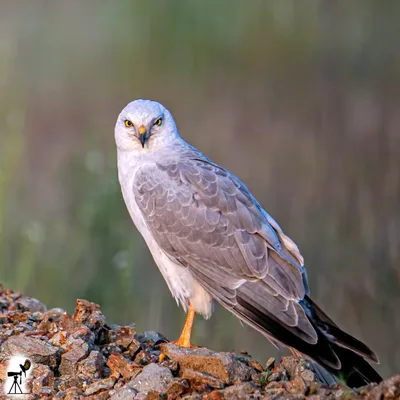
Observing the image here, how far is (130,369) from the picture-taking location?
5.12 meters

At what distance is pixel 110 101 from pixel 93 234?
10.0 ft

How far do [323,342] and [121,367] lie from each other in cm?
112

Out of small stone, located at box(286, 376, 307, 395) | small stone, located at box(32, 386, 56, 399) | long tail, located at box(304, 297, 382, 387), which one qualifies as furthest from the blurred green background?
small stone, located at box(286, 376, 307, 395)

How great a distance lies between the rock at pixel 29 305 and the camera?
20.0ft

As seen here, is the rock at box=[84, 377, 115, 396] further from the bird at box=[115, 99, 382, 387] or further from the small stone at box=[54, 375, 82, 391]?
the bird at box=[115, 99, 382, 387]

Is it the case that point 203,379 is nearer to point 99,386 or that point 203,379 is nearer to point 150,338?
point 99,386

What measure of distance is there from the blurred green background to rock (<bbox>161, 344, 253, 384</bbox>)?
192cm

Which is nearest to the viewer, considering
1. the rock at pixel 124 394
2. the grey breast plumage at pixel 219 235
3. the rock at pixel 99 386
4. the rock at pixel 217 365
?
the rock at pixel 124 394

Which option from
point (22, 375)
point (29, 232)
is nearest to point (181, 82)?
point (29, 232)

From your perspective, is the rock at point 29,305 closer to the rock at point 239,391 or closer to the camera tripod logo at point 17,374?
the camera tripod logo at point 17,374

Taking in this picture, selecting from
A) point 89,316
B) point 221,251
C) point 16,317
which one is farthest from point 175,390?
point 16,317

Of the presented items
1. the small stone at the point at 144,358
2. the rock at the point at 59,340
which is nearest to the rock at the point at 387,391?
the small stone at the point at 144,358

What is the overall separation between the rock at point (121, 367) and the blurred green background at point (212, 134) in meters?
1.91

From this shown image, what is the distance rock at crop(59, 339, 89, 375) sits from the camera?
5129 millimetres
